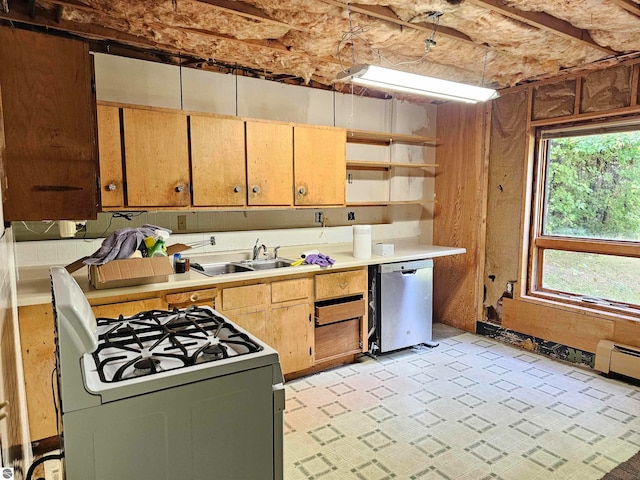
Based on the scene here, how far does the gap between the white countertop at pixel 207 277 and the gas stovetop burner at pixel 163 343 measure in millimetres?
822

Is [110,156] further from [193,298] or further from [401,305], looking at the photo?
[401,305]

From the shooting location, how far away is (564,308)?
142 inches

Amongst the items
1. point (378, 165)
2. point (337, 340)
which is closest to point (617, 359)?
point (337, 340)

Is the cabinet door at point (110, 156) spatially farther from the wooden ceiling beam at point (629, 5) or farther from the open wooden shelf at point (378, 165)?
the wooden ceiling beam at point (629, 5)

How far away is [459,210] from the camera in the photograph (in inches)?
174

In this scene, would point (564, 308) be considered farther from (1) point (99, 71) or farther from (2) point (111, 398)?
(1) point (99, 71)

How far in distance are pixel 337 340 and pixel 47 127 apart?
2.50 metres

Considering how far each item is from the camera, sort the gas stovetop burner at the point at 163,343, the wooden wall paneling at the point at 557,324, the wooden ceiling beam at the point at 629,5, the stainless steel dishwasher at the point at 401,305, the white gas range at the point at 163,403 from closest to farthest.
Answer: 1. the white gas range at the point at 163,403
2. the gas stovetop burner at the point at 163,343
3. the wooden ceiling beam at the point at 629,5
4. the wooden wall paneling at the point at 557,324
5. the stainless steel dishwasher at the point at 401,305

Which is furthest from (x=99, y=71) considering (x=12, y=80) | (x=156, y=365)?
(x=156, y=365)

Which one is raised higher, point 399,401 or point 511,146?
point 511,146

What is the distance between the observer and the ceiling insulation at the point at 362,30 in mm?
2305

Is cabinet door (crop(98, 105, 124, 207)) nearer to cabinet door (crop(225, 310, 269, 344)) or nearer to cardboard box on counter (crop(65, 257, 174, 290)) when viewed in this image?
cardboard box on counter (crop(65, 257, 174, 290))

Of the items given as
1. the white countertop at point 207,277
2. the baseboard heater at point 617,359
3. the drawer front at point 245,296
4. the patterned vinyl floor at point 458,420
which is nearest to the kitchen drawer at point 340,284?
the white countertop at point 207,277

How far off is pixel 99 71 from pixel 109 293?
166cm
